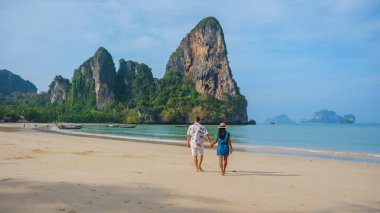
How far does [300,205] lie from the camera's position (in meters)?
6.84

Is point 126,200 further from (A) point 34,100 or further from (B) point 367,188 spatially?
(A) point 34,100

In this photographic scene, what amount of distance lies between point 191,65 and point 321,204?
6965 inches

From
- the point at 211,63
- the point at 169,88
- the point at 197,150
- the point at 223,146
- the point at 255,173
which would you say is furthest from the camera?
the point at 169,88

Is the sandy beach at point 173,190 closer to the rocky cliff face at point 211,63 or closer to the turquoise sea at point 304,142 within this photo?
the turquoise sea at point 304,142

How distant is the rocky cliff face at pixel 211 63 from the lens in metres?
169

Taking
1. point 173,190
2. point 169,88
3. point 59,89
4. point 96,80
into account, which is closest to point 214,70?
point 169,88

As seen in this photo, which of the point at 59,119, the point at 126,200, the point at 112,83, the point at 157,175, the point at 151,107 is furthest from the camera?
the point at 112,83

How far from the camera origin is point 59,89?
622 ft

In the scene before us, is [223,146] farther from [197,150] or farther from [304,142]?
[304,142]

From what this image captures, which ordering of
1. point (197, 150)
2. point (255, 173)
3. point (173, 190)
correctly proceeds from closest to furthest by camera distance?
point (173, 190) < point (197, 150) < point (255, 173)

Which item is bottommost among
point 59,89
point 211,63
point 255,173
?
point 255,173

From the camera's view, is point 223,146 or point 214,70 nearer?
point 223,146

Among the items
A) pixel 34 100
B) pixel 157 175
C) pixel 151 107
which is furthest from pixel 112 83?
pixel 157 175

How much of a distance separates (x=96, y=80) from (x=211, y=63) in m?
55.8
